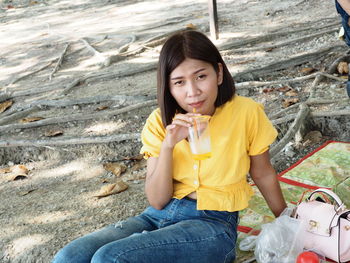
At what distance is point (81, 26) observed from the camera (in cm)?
861

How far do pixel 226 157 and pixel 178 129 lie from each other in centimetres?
26

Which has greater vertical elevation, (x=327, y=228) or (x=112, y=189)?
(x=327, y=228)

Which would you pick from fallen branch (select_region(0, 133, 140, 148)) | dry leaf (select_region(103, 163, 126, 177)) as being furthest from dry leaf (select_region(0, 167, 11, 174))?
dry leaf (select_region(103, 163, 126, 177))

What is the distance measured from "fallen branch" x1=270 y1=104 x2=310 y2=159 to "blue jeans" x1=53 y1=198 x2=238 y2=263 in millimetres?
1223

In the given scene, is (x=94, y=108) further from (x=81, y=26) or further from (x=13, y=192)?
(x=81, y=26)

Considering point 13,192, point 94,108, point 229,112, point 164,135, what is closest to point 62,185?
point 13,192

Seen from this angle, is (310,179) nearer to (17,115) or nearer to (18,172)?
(18,172)

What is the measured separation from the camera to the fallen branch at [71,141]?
3.49 meters

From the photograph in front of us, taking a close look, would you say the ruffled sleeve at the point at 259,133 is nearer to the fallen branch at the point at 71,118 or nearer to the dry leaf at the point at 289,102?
the dry leaf at the point at 289,102

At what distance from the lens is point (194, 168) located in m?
1.79

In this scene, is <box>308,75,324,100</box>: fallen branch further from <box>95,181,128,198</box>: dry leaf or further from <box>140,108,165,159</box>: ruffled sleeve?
<box>140,108,165,159</box>: ruffled sleeve

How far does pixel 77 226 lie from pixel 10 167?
1.30m

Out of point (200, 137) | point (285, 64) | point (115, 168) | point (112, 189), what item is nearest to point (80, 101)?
point (115, 168)

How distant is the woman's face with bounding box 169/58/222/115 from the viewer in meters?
1.69
